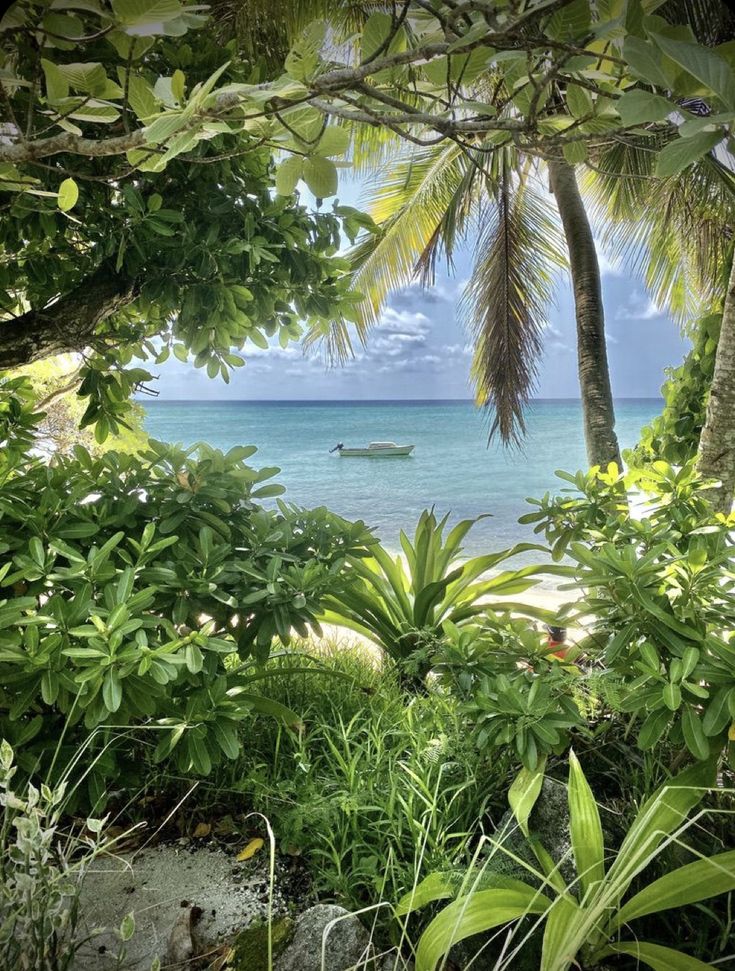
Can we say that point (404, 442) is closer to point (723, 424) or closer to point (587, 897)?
point (723, 424)

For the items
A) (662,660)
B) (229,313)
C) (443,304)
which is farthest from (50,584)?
(443,304)

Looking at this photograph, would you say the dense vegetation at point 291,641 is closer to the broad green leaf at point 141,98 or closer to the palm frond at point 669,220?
the broad green leaf at point 141,98

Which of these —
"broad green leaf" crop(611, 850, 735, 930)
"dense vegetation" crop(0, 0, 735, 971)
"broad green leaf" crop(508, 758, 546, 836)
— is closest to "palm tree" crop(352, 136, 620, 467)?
"dense vegetation" crop(0, 0, 735, 971)

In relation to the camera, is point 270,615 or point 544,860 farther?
point 270,615

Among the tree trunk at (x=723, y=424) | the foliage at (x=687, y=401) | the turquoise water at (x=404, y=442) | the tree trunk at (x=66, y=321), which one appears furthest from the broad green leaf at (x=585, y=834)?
the turquoise water at (x=404, y=442)

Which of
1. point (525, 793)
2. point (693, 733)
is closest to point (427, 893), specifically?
point (525, 793)

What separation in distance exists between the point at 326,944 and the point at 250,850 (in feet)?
0.77

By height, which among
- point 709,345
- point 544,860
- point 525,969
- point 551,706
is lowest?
point 525,969

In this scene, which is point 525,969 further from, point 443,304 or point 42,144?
point 443,304

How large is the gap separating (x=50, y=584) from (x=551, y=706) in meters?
0.74

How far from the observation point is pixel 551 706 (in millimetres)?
945

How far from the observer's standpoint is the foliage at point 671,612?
31.9 inches

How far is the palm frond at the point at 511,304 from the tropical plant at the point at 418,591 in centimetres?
163

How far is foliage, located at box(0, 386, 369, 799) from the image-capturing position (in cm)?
79
